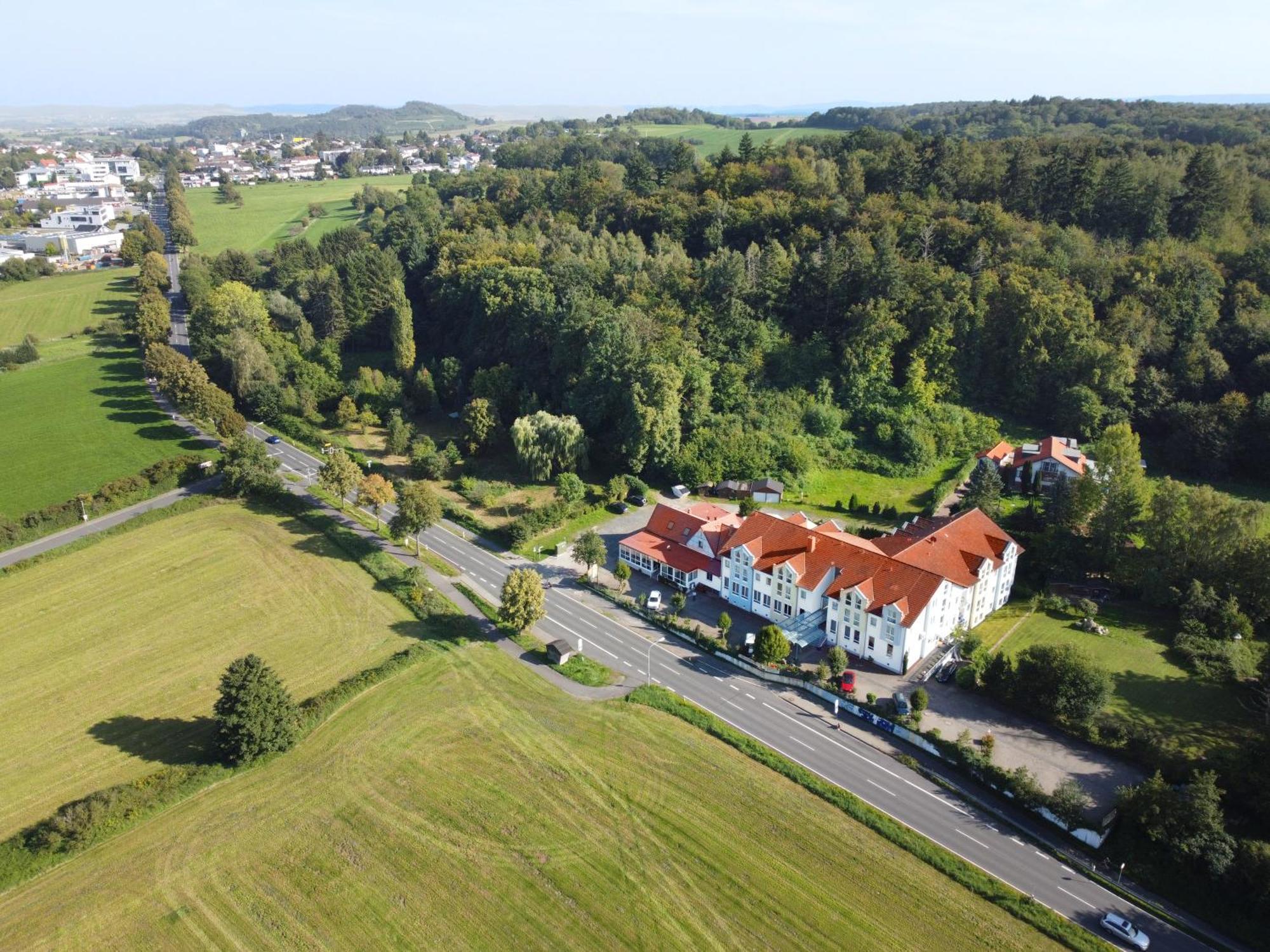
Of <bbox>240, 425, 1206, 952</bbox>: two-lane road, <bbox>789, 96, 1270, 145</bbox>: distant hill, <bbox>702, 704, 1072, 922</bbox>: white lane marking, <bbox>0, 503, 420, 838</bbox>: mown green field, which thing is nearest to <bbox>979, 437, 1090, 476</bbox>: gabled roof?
<bbox>240, 425, 1206, 952</bbox>: two-lane road

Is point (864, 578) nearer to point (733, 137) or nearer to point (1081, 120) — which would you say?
point (1081, 120)

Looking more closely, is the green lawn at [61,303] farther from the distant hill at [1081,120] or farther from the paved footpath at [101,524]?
the distant hill at [1081,120]

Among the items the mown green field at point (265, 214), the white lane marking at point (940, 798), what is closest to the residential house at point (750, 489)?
the white lane marking at point (940, 798)

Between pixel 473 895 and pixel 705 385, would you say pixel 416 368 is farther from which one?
pixel 473 895

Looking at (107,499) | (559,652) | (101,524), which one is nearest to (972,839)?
(559,652)

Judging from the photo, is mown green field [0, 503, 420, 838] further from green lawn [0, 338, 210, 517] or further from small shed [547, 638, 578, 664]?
green lawn [0, 338, 210, 517]

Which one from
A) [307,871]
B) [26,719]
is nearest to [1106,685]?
[307,871]
